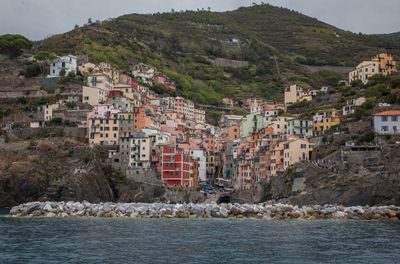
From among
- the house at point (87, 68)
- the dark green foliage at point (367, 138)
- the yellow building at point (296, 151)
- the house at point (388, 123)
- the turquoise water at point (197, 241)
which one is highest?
the house at point (87, 68)

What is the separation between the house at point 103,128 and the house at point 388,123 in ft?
112

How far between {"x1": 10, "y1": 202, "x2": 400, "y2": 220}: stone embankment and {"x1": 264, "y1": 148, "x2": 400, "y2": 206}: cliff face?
459 cm

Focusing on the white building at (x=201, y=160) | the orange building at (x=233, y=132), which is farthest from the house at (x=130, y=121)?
the orange building at (x=233, y=132)

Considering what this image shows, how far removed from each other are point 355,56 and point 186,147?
97.7m

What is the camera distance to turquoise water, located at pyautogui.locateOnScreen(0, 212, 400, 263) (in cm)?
3538

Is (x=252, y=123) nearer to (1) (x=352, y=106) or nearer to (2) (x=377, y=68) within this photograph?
(1) (x=352, y=106)

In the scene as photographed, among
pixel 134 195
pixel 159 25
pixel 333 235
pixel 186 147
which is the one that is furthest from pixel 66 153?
pixel 159 25

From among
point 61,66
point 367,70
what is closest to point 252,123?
point 367,70

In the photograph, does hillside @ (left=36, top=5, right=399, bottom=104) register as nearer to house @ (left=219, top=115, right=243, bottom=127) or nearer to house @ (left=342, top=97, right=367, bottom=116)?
house @ (left=219, top=115, right=243, bottom=127)

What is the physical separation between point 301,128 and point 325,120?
3.75m

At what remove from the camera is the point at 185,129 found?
113 m

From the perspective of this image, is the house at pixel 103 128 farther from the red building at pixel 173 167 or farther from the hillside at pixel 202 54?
the hillside at pixel 202 54

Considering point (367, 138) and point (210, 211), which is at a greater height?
point (367, 138)

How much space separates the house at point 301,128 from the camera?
9894 cm
